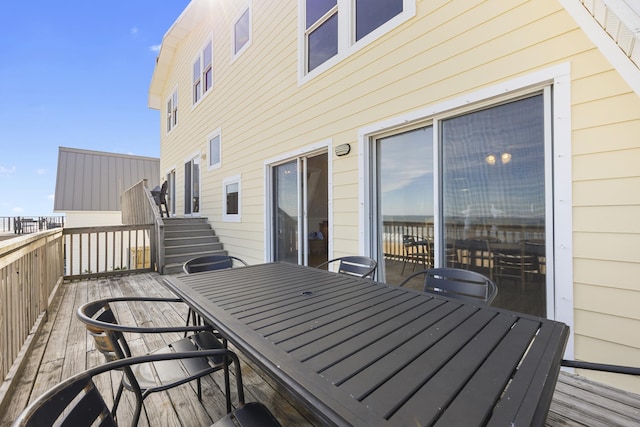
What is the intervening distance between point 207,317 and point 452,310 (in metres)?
1.27

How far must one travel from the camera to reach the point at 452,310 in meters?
1.51

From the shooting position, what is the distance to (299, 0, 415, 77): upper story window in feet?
10.4

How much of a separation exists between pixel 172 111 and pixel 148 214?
5.30 metres

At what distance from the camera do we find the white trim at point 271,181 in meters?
3.88

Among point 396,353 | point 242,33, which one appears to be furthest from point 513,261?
point 242,33

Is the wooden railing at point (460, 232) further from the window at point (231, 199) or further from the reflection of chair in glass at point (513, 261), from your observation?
the window at point (231, 199)

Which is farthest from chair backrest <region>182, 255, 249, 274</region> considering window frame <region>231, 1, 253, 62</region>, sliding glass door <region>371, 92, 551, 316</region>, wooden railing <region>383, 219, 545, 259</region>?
window frame <region>231, 1, 253, 62</region>

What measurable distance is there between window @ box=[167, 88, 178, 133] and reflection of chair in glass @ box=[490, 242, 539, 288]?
1031cm

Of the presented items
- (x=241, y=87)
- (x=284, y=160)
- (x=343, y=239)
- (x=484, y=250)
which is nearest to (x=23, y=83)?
(x=241, y=87)

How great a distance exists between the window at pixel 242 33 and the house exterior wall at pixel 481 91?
0.30 m

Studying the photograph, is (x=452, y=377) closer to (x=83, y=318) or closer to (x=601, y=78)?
(x=83, y=318)

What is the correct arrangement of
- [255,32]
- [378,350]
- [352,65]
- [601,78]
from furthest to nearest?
[255,32]
[352,65]
[601,78]
[378,350]

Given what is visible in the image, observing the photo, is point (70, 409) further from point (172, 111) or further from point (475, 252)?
point (172, 111)

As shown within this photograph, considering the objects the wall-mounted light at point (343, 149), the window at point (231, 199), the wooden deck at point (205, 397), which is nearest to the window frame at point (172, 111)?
the window at point (231, 199)
